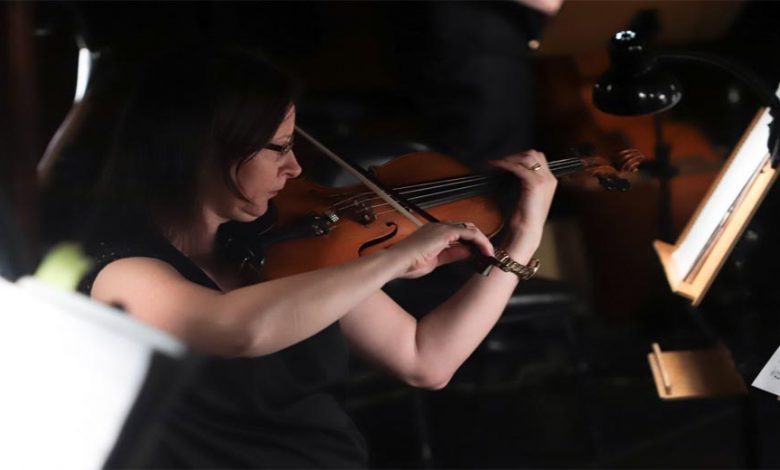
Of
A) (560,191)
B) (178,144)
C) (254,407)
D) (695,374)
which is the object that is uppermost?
(178,144)

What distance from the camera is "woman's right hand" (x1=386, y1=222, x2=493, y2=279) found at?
2.88 ft

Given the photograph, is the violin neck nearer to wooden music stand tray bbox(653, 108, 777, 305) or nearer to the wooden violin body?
the wooden violin body

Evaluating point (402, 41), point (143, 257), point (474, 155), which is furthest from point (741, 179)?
point (143, 257)

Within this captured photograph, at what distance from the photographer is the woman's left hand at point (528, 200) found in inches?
36.8

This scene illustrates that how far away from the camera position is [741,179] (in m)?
1.03

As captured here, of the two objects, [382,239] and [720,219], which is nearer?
[382,239]

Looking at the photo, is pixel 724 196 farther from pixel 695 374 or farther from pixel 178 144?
pixel 178 144

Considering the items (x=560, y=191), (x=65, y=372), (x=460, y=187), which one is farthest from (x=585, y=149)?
(x=65, y=372)

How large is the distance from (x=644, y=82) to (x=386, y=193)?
1.08ft

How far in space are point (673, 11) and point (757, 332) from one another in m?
0.40

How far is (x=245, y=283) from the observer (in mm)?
862

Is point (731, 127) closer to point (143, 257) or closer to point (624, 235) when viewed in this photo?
point (624, 235)

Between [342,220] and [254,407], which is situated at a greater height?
[342,220]

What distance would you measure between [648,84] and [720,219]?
7.4 inches
